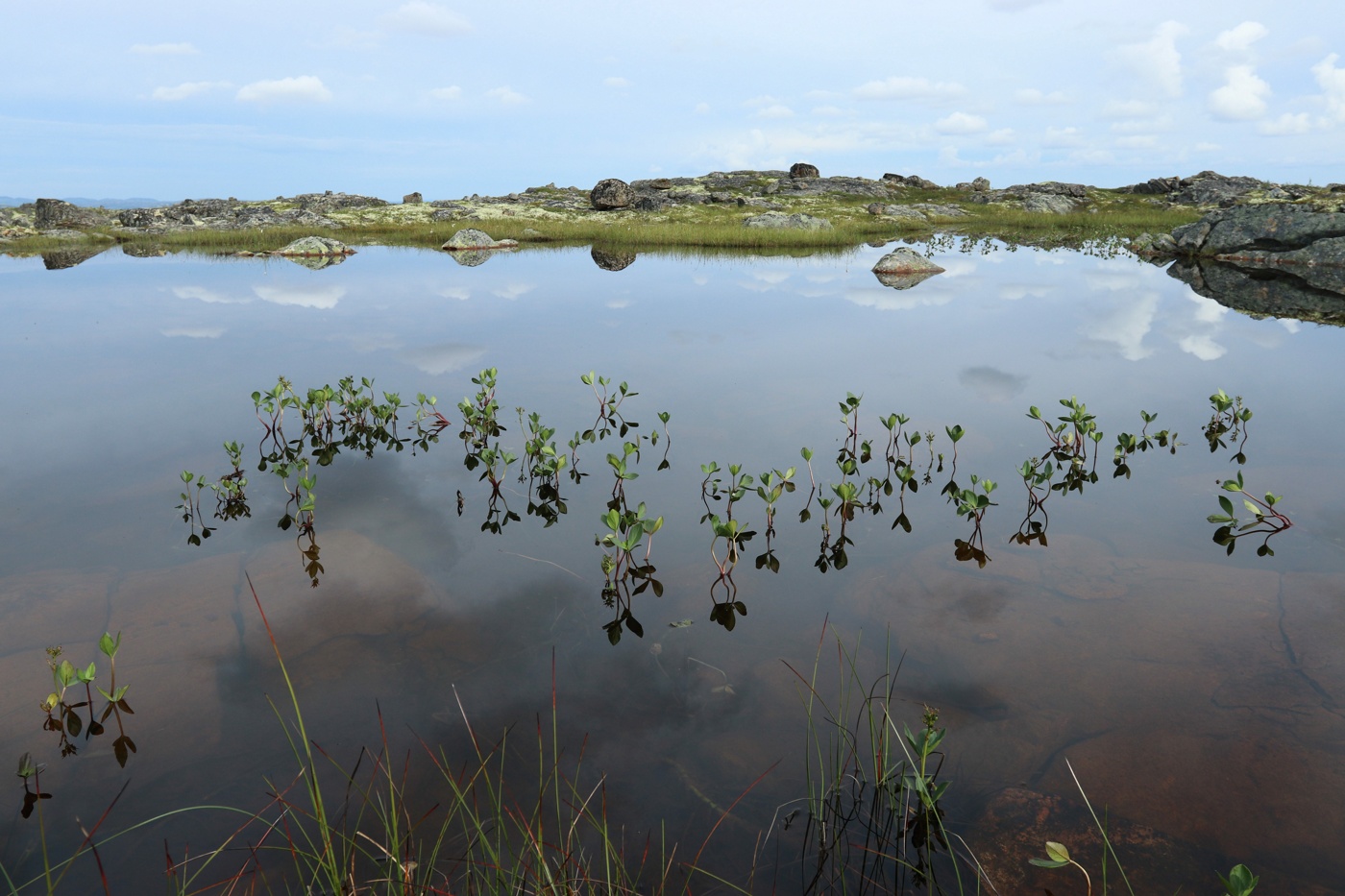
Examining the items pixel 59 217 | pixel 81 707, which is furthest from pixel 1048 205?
pixel 59 217

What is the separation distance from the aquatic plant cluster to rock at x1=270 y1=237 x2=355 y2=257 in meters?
24.6

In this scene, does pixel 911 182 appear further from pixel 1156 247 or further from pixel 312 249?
pixel 312 249

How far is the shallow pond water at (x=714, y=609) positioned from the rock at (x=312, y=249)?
21205mm

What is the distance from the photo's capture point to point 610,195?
59312 millimetres

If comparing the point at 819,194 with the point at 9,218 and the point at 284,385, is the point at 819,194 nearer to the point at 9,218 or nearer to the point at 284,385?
the point at 9,218

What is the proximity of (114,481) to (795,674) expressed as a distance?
285 inches

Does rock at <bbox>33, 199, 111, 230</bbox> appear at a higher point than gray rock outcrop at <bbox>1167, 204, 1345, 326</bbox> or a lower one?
higher

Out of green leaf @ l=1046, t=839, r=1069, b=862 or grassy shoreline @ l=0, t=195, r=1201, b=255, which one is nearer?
green leaf @ l=1046, t=839, r=1069, b=862

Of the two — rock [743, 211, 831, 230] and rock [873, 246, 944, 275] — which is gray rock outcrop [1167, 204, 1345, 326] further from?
rock [743, 211, 831, 230]

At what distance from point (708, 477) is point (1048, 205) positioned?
71.6m

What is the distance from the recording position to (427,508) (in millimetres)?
6992

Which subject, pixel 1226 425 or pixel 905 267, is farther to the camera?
pixel 905 267

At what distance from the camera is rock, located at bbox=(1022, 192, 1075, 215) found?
65438 millimetres

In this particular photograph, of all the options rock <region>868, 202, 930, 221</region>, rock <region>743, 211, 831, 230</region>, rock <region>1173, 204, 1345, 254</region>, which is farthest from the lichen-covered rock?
rock <region>868, 202, 930, 221</region>
